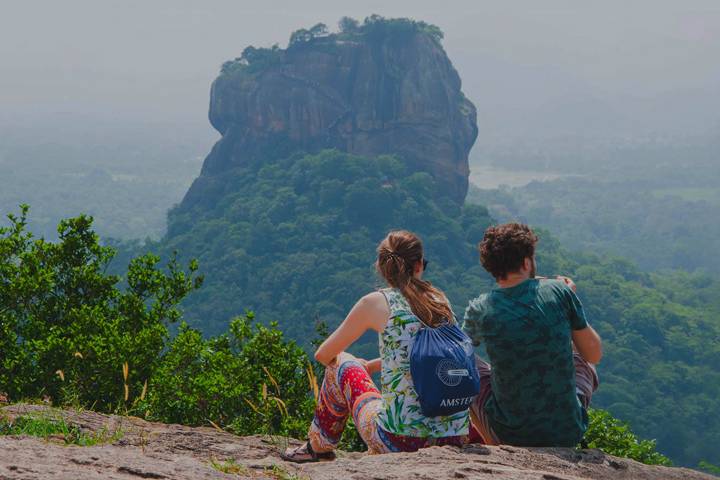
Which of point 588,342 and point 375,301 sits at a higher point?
point 375,301

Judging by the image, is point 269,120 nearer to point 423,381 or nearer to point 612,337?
point 612,337

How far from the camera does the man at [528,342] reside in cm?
337

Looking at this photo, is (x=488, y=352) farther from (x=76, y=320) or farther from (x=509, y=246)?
(x=76, y=320)

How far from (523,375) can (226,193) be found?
66.9m

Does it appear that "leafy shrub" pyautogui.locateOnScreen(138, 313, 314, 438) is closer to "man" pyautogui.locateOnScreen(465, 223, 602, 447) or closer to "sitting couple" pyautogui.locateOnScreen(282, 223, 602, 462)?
"sitting couple" pyautogui.locateOnScreen(282, 223, 602, 462)

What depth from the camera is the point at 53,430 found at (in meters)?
3.43

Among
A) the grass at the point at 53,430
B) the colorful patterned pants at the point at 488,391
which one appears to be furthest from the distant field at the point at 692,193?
the grass at the point at 53,430

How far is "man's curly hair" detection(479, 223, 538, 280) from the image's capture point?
3.42 metres

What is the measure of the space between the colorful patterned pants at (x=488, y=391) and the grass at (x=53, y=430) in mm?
1636

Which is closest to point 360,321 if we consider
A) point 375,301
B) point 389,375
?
point 375,301

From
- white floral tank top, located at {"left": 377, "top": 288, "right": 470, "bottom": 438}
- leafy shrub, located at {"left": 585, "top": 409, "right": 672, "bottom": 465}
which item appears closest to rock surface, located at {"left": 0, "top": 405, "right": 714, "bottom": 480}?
white floral tank top, located at {"left": 377, "top": 288, "right": 470, "bottom": 438}

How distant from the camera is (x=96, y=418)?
12.9ft

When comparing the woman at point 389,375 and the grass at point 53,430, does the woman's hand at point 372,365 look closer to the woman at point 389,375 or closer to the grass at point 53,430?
the woman at point 389,375

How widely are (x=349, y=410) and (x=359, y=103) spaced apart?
64.3m
